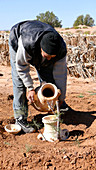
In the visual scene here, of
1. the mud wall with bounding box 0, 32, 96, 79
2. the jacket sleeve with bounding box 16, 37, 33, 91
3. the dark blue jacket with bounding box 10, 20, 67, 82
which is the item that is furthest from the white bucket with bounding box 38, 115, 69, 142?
the mud wall with bounding box 0, 32, 96, 79

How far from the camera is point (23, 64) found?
270 cm

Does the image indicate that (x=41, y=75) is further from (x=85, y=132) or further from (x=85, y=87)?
(x=85, y=87)

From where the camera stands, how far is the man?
242 centimetres

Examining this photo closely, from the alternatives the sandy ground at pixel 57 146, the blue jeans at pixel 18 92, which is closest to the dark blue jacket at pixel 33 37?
the blue jeans at pixel 18 92

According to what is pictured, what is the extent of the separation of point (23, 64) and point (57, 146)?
1.04m

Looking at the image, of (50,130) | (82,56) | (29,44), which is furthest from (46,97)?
(82,56)

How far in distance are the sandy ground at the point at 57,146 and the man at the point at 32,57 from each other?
330mm

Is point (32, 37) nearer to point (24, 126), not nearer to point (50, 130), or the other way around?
point (50, 130)

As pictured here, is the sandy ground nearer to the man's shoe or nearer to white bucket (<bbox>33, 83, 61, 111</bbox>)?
the man's shoe

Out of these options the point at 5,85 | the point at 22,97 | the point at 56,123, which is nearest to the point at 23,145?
the point at 56,123

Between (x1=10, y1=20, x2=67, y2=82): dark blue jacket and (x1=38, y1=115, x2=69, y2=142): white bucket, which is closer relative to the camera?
(x1=10, y1=20, x2=67, y2=82): dark blue jacket

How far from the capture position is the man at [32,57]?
2.42 metres

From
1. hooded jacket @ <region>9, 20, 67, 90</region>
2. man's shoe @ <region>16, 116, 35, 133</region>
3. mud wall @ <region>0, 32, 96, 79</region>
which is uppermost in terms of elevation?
hooded jacket @ <region>9, 20, 67, 90</region>

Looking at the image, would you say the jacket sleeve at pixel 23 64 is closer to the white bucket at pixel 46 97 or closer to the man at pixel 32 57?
the man at pixel 32 57
